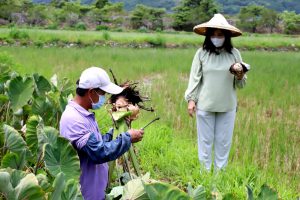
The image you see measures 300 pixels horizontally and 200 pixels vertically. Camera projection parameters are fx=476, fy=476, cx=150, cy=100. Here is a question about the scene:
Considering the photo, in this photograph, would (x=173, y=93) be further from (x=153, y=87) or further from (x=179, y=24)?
(x=179, y=24)

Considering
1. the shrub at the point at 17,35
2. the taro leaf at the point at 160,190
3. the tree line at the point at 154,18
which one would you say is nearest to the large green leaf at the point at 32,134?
the taro leaf at the point at 160,190

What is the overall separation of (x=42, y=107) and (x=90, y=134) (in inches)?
23.4

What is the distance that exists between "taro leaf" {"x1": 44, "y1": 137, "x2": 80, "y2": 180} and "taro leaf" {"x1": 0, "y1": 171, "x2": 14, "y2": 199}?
0.34 meters

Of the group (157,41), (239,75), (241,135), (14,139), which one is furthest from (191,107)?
(157,41)

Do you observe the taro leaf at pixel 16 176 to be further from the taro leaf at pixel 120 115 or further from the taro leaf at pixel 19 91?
the taro leaf at pixel 19 91

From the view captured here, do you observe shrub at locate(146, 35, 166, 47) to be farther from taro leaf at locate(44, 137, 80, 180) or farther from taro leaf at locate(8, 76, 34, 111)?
taro leaf at locate(44, 137, 80, 180)

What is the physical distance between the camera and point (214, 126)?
334 cm

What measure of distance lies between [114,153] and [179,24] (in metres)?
34.9

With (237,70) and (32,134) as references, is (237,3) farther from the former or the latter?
(32,134)

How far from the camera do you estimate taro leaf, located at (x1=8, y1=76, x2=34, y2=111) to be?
2324mm

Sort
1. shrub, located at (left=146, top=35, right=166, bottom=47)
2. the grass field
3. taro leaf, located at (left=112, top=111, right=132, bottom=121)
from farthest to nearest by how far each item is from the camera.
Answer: shrub, located at (left=146, top=35, right=166, bottom=47) < the grass field < taro leaf, located at (left=112, top=111, right=132, bottom=121)

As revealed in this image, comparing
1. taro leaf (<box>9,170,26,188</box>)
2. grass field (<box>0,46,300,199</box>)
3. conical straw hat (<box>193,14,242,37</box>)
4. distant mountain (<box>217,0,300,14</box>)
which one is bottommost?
distant mountain (<box>217,0,300,14</box>)

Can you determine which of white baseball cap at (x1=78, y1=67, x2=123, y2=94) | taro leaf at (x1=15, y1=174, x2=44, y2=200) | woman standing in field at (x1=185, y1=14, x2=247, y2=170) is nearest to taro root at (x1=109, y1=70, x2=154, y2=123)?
white baseball cap at (x1=78, y1=67, x2=123, y2=94)

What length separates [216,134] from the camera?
3338 millimetres
